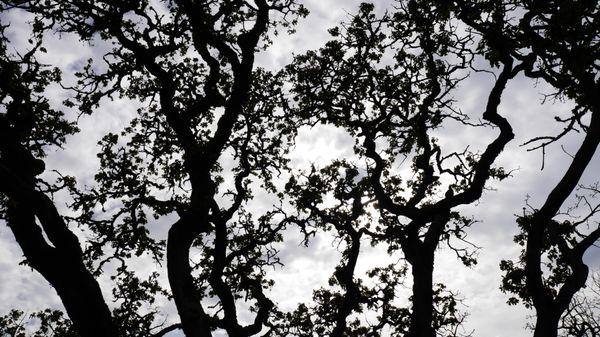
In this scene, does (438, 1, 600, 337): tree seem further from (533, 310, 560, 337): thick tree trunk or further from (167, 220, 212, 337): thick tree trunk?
(167, 220, 212, 337): thick tree trunk

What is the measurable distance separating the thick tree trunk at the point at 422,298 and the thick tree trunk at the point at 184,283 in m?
5.05

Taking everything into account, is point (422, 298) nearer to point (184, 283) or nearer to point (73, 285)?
point (184, 283)

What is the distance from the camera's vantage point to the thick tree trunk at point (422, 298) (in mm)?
9354

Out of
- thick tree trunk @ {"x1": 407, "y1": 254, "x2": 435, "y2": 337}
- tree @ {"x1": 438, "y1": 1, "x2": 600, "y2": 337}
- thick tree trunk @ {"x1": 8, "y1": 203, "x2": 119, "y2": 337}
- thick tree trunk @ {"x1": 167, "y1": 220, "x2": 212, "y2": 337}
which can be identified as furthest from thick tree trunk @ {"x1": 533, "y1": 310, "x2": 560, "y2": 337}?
thick tree trunk @ {"x1": 8, "y1": 203, "x2": 119, "y2": 337}

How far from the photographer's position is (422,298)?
31.9 feet

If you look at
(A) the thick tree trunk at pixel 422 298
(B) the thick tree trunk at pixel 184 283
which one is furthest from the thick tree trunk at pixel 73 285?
(A) the thick tree trunk at pixel 422 298

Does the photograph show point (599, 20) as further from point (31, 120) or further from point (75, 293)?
point (31, 120)

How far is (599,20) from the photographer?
22.6 feet

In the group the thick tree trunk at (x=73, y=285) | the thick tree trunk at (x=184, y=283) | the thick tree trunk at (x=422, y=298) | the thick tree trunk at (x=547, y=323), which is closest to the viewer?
the thick tree trunk at (x=73, y=285)

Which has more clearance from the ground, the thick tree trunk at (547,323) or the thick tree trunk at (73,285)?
the thick tree trunk at (73,285)

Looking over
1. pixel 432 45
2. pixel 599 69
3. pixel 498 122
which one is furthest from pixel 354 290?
pixel 599 69

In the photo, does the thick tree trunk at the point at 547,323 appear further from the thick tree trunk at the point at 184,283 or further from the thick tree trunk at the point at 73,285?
the thick tree trunk at the point at 73,285

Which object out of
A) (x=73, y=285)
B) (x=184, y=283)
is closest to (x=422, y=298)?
(x=184, y=283)

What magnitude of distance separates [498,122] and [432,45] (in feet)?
12.5
